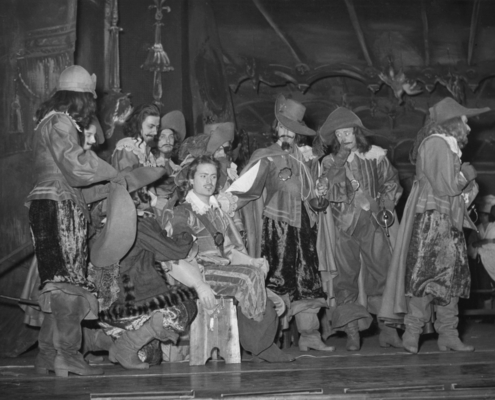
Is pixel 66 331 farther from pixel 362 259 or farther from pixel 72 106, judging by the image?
pixel 362 259

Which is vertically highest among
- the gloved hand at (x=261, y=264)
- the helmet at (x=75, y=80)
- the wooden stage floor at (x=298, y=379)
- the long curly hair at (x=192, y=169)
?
the helmet at (x=75, y=80)

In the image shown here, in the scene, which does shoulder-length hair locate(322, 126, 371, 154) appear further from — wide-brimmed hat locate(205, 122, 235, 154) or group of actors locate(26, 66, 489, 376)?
wide-brimmed hat locate(205, 122, 235, 154)

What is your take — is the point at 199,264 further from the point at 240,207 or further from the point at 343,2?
the point at 343,2

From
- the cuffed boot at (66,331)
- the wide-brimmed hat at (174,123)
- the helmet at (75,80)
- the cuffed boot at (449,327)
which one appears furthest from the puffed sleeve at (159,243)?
the cuffed boot at (449,327)

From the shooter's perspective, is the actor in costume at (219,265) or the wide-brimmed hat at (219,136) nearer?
the actor in costume at (219,265)

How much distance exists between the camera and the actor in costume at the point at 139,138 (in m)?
6.07

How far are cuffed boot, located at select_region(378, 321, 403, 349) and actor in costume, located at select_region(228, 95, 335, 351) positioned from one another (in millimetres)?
457

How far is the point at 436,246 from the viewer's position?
5984 mm

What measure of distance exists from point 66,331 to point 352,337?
2.02m

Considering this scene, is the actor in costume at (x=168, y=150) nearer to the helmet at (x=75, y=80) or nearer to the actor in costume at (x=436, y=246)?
the helmet at (x=75, y=80)

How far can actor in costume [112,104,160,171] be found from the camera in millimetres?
6066

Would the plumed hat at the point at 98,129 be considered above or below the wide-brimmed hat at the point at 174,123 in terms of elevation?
below

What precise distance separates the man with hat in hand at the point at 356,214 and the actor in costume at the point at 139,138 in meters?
1.17

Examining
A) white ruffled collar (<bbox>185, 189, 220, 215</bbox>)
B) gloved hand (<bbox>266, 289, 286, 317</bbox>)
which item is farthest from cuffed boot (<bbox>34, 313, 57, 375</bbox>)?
gloved hand (<bbox>266, 289, 286, 317</bbox>)
